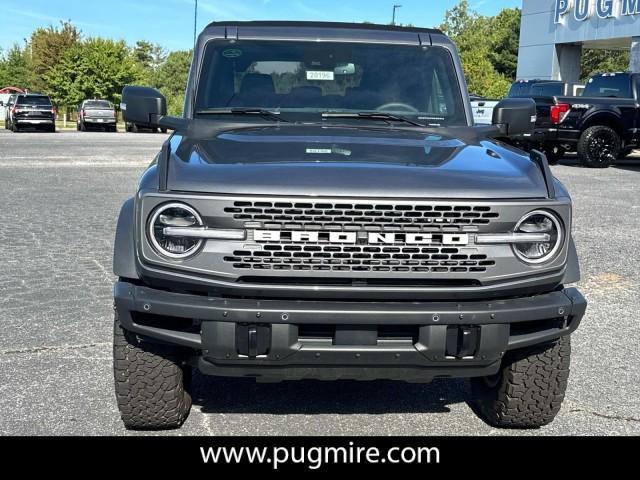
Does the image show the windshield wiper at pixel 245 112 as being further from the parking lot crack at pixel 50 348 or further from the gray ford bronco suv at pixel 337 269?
the parking lot crack at pixel 50 348

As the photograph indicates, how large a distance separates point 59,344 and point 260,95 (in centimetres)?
198

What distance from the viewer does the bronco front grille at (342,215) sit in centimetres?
295

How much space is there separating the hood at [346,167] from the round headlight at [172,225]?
0.09m

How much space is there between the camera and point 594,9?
3062cm

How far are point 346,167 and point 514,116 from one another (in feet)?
6.04

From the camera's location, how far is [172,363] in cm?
341

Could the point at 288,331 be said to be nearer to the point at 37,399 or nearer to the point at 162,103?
the point at 37,399

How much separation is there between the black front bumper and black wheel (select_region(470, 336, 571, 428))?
353 mm

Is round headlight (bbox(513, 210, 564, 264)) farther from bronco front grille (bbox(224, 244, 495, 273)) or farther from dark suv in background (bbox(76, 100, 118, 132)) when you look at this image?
dark suv in background (bbox(76, 100, 118, 132))

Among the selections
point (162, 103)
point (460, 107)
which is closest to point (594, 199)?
point (460, 107)

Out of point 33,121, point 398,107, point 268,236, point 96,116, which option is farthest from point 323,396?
point 96,116

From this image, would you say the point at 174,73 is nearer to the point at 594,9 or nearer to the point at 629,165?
the point at 594,9
